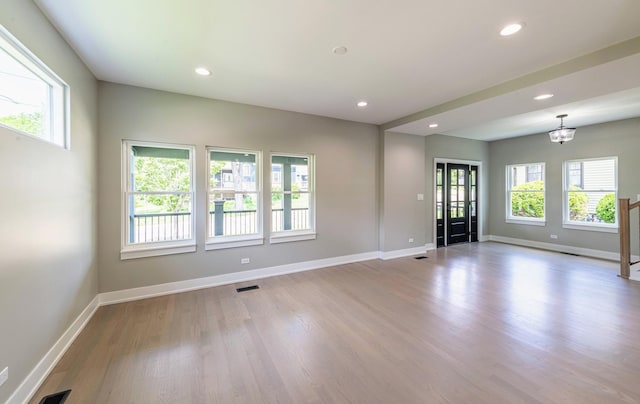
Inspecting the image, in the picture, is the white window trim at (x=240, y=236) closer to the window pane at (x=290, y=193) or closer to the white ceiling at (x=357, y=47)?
the window pane at (x=290, y=193)

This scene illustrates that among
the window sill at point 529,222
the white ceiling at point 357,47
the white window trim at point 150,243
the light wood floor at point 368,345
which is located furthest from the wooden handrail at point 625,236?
the white window trim at point 150,243

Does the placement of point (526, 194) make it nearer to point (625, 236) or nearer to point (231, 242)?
point (625, 236)

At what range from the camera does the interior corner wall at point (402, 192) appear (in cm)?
541

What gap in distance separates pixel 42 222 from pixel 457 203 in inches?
299

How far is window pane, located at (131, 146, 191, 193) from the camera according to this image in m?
3.53

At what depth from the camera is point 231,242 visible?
4016 mm

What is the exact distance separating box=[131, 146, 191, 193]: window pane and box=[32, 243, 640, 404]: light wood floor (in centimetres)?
152

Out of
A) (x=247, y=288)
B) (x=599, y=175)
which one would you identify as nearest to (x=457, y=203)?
(x=599, y=175)

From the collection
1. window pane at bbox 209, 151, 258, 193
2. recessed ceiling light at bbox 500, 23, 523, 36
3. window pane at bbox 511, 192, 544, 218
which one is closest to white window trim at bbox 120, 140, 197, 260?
window pane at bbox 209, 151, 258, 193

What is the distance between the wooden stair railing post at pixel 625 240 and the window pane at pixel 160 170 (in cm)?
691

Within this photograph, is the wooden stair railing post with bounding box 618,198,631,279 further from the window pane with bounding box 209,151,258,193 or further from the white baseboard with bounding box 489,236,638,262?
the window pane with bounding box 209,151,258,193

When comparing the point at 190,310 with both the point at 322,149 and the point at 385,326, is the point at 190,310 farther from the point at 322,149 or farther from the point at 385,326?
the point at 322,149

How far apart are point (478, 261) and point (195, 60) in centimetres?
581

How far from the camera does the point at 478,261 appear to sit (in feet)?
17.1
